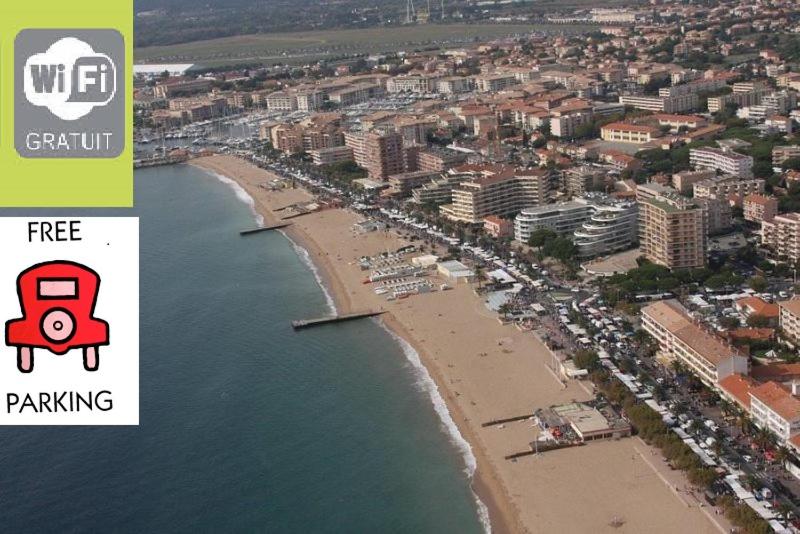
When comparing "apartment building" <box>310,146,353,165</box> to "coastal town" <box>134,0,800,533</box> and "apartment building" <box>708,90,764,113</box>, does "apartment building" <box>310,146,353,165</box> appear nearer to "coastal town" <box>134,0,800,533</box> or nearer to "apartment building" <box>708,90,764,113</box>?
"coastal town" <box>134,0,800,533</box>

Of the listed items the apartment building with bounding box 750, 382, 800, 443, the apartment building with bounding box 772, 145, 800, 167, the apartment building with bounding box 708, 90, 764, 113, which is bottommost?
the apartment building with bounding box 750, 382, 800, 443

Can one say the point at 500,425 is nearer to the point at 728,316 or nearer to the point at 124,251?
the point at 728,316

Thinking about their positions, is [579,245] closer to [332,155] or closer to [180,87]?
[332,155]

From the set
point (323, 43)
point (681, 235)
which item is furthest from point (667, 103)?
point (323, 43)

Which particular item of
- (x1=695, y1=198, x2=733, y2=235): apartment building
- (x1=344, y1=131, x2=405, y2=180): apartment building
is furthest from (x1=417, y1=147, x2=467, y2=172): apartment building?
(x1=695, y1=198, x2=733, y2=235): apartment building

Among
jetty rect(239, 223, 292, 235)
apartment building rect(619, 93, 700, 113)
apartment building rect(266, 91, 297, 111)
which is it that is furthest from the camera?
apartment building rect(266, 91, 297, 111)

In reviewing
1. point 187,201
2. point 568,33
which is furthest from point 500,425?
point 568,33

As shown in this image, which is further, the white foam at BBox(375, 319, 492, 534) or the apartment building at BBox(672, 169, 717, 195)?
the apartment building at BBox(672, 169, 717, 195)
